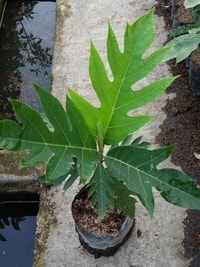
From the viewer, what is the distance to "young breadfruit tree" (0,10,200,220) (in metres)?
1.89

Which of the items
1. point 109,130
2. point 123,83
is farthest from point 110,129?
point 123,83

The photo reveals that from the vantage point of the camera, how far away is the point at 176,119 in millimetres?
3395

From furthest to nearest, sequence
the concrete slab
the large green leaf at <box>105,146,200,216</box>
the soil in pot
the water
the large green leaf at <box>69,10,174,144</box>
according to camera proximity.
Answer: the soil in pot → the water → the concrete slab → the large green leaf at <box>105,146,200,216</box> → the large green leaf at <box>69,10,174,144</box>

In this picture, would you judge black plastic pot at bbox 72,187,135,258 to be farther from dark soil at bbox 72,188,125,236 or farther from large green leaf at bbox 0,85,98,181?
large green leaf at bbox 0,85,98,181

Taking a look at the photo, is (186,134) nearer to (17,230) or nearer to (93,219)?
(93,219)

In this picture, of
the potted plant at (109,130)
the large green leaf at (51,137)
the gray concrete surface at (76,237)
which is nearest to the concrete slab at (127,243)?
the gray concrete surface at (76,237)

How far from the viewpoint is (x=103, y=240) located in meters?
2.62

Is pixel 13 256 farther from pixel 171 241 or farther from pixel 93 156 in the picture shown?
pixel 93 156

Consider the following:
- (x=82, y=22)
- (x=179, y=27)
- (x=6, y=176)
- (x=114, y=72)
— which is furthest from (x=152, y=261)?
(x=82, y=22)

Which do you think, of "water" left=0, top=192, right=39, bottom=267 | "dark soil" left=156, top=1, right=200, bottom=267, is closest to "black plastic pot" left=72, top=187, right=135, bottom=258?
"dark soil" left=156, top=1, right=200, bottom=267

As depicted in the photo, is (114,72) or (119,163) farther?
(119,163)

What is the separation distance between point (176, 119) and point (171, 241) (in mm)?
897

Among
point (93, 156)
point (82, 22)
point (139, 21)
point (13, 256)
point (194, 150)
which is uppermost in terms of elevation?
point (139, 21)

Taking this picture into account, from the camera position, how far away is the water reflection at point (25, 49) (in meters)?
4.02
